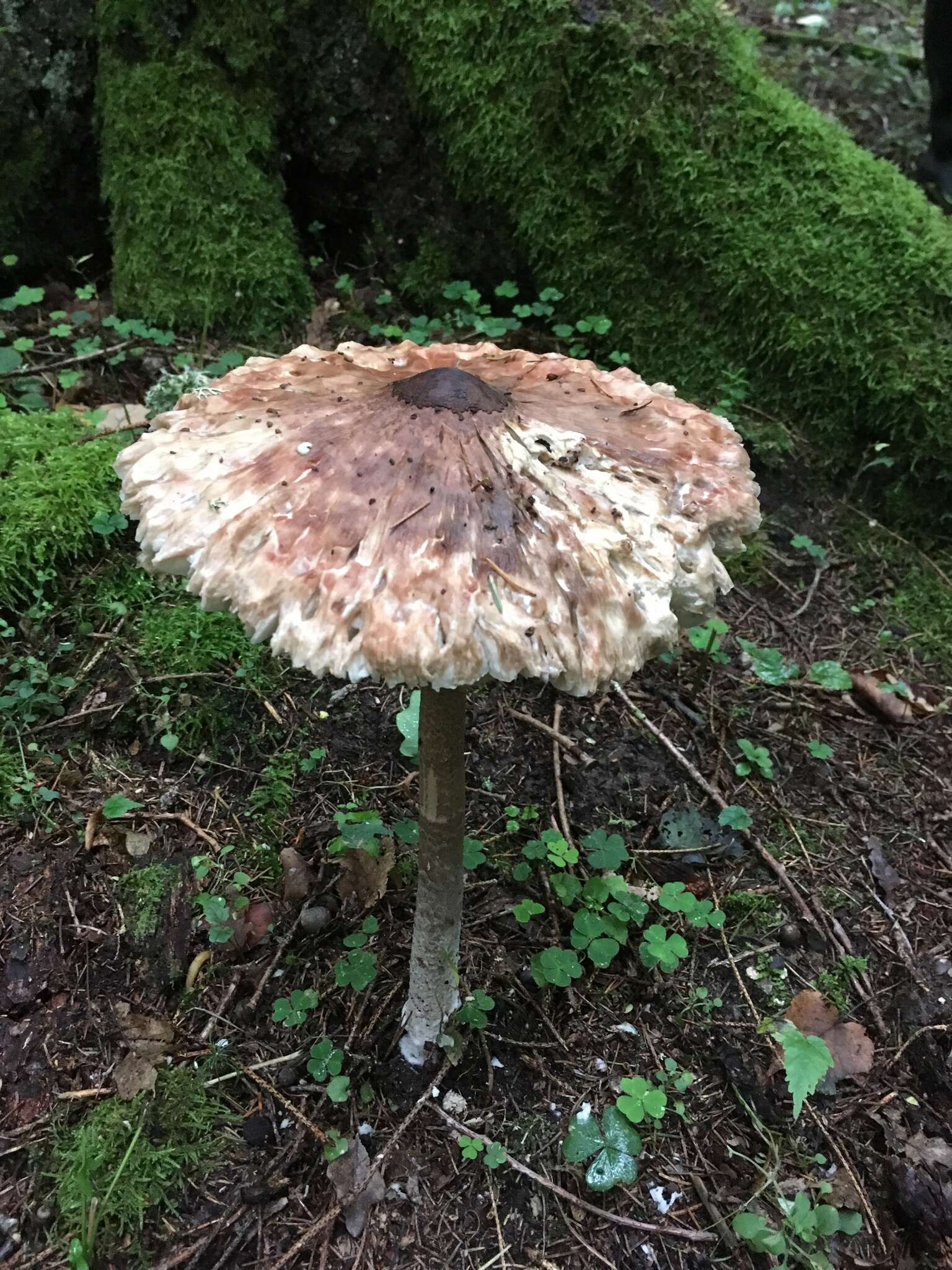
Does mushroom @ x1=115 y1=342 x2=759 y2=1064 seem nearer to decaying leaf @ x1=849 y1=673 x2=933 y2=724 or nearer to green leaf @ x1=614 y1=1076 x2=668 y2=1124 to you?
green leaf @ x1=614 y1=1076 x2=668 y2=1124

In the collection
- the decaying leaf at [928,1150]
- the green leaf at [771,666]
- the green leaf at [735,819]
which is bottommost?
the decaying leaf at [928,1150]

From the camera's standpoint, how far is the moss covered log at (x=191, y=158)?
14.3 ft

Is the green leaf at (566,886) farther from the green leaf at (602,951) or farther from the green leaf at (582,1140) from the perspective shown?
the green leaf at (582,1140)

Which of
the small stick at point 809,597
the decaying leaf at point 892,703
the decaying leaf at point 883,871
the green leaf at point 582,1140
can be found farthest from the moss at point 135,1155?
the small stick at point 809,597

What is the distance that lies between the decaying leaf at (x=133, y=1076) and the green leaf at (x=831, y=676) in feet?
10.0

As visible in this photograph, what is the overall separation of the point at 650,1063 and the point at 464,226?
4.36m

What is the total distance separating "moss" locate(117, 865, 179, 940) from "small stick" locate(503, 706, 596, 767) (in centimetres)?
155

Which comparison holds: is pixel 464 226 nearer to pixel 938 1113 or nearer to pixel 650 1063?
pixel 650 1063

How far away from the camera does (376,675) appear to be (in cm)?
159

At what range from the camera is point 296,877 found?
116 inches

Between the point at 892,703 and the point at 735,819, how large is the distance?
1149 mm

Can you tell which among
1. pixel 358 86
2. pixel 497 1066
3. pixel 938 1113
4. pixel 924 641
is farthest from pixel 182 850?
pixel 358 86

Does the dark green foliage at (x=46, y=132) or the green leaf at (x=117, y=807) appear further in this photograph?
the dark green foliage at (x=46, y=132)

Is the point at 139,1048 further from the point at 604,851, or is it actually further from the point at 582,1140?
the point at 604,851
